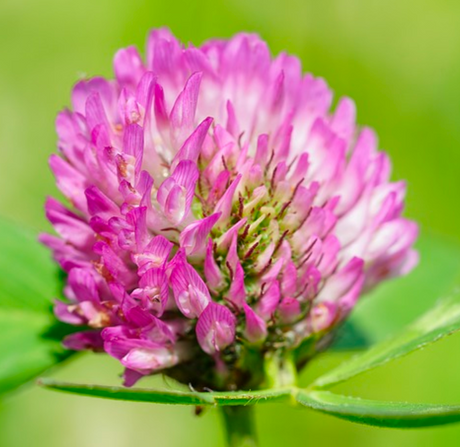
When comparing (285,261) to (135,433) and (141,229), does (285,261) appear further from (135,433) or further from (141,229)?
(135,433)

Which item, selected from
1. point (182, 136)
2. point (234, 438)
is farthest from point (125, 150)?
point (234, 438)

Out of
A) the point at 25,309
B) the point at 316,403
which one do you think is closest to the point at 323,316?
the point at 316,403

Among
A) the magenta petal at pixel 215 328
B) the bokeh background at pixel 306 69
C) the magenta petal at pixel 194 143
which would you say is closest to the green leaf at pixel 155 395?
the magenta petal at pixel 215 328

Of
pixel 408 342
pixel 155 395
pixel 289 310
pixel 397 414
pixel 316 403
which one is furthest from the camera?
pixel 408 342

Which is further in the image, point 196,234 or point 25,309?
point 25,309

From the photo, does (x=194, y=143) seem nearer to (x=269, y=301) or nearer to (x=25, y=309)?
(x=269, y=301)

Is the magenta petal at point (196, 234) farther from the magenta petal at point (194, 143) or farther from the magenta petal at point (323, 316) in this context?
the magenta petal at point (323, 316)
